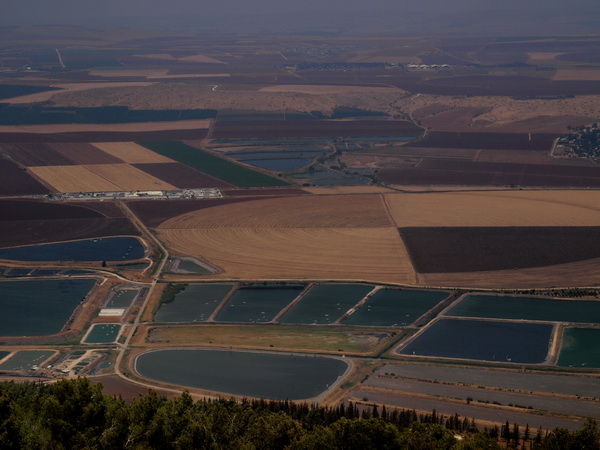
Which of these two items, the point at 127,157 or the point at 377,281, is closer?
the point at 377,281

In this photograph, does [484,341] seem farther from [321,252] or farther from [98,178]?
[98,178]

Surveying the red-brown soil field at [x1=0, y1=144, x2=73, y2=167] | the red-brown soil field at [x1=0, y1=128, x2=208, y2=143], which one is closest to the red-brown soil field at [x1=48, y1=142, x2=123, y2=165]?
the red-brown soil field at [x1=0, y1=144, x2=73, y2=167]

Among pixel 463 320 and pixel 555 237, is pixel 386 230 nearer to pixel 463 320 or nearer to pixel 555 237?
pixel 555 237

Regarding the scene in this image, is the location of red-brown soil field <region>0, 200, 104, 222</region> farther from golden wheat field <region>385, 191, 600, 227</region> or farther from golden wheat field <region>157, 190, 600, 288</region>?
golden wheat field <region>385, 191, 600, 227</region>

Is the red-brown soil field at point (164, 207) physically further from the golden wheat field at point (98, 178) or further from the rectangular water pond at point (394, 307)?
the rectangular water pond at point (394, 307)

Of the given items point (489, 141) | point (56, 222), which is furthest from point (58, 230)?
point (489, 141)

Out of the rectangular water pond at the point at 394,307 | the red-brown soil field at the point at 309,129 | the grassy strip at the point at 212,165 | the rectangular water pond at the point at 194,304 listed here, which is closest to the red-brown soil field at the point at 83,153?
the grassy strip at the point at 212,165

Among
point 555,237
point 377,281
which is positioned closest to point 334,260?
point 377,281

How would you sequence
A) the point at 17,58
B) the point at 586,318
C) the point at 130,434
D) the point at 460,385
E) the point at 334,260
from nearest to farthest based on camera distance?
1. the point at 130,434
2. the point at 460,385
3. the point at 586,318
4. the point at 334,260
5. the point at 17,58
